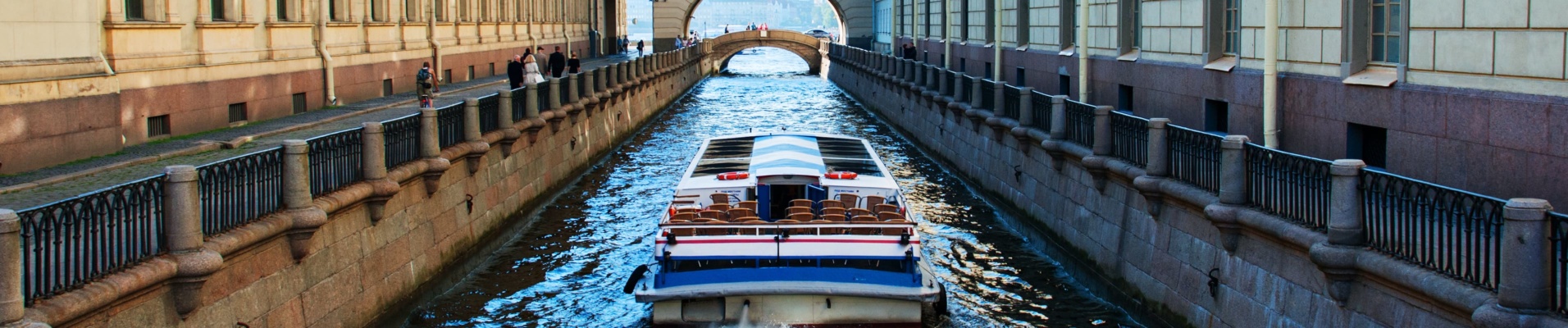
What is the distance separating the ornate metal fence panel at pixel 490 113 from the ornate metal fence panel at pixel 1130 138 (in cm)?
941

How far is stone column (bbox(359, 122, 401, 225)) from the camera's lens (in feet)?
53.6

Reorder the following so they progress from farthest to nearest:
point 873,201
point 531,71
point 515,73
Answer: point 531,71, point 515,73, point 873,201

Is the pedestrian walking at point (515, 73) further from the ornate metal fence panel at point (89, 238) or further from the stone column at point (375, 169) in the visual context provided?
the ornate metal fence panel at point (89, 238)

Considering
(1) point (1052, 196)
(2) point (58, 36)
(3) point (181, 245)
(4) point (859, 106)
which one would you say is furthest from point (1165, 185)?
(4) point (859, 106)

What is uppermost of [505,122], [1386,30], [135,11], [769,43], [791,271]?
[135,11]

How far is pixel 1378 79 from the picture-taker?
15359mm

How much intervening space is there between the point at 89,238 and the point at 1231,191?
8973 mm

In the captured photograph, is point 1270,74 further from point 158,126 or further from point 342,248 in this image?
point 158,126

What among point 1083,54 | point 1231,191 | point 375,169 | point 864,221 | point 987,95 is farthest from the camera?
point 987,95

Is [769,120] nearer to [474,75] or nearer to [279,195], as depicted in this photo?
[474,75]

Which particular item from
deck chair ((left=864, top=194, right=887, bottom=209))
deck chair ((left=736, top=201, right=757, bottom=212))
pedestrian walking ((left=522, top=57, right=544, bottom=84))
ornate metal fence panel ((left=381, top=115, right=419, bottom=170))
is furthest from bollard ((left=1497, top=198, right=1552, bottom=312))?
pedestrian walking ((left=522, top=57, right=544, bottom=84))

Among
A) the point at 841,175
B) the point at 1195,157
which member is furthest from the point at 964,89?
the point at 1195,157

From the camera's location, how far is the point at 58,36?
60.1 ft

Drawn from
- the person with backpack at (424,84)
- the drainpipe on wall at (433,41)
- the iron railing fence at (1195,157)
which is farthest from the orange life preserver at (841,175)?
the drainpipe on wall at (433,41)
